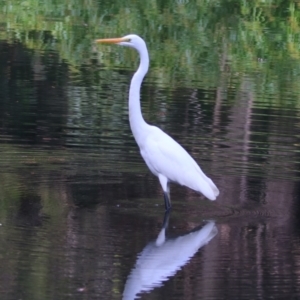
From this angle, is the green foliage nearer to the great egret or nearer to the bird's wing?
the great egret

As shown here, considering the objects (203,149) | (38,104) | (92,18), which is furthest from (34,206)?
(92,18)

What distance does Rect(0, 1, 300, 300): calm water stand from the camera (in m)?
7.29

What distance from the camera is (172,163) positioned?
9.47 m

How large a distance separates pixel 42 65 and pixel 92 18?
5.70 meters

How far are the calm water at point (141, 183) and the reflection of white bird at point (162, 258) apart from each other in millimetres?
16

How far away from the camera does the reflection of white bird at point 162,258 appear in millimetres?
7102

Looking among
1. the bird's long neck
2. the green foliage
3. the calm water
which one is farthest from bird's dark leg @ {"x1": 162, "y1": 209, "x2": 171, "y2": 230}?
the green foliage

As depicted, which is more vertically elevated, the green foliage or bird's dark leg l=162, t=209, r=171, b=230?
the green foliage

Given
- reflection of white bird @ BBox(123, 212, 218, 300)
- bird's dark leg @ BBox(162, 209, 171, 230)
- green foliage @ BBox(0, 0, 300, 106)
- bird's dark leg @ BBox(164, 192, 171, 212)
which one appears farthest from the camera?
green foliage @ BBox(0, 0, 300, 106)

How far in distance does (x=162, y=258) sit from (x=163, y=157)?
6.10 ft

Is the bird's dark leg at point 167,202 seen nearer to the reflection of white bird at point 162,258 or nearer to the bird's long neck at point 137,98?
the reflection of white bird at point 162,258

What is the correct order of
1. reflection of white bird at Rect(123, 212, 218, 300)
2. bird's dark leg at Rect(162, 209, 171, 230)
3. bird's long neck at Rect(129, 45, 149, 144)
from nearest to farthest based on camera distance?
1. reflection of white bird at Rect(123, 212, 218, 300)
2. bird's dark leg at Rect(162, 209, 171, 230)
3. bird's long neck at Rect(129, 45, 149, 144)

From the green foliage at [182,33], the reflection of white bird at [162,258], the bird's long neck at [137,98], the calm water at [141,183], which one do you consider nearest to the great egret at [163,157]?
the bird's long neck at [137,98]

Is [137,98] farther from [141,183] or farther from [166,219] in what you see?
[166,219]
